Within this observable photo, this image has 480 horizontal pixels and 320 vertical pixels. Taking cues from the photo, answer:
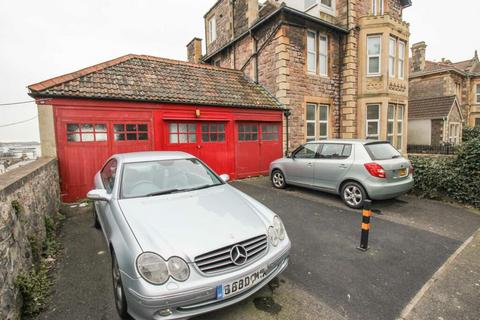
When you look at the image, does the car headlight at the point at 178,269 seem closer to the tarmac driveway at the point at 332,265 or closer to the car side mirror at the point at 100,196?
the tarmac driveway at the point at 332,265

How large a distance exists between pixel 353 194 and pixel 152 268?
17.1 ft

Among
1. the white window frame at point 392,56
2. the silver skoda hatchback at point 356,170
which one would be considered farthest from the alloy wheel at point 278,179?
the white window frame at point 392,56

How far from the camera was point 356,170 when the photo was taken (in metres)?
5.62

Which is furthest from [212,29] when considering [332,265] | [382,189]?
[332,265]

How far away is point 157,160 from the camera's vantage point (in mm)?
3830

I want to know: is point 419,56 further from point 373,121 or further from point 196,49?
point 196,49

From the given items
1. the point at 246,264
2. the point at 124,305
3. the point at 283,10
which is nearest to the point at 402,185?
the point at 246,264

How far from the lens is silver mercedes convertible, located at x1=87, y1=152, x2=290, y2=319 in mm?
1998

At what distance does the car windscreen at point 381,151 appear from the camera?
5.62 metres

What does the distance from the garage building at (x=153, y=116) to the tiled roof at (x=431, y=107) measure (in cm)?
1673

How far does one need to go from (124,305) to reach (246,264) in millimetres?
1321

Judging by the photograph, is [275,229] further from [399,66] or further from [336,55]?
[399,66]

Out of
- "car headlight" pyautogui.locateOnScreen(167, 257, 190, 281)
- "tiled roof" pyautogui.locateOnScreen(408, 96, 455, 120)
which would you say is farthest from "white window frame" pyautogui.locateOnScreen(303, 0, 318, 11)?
"tiled roof" pyautogui.locateOnScreen(408, 96, 455, 120)

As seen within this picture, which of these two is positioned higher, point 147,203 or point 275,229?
point 147,203
